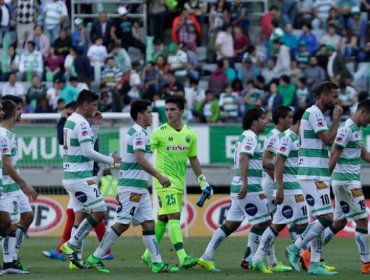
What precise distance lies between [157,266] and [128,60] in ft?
56.0

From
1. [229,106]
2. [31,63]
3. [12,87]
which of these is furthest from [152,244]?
[31,63]

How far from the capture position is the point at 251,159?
1889 cm

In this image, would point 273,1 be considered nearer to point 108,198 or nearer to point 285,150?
point 108,198

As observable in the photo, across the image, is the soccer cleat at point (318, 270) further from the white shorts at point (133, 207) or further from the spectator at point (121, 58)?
the spectator at point (121, 58)

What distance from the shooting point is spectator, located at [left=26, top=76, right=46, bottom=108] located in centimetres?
3278

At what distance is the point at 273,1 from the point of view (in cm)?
3781

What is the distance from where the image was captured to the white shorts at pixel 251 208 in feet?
61.3

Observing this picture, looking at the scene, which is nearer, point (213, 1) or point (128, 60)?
point (128, 60)

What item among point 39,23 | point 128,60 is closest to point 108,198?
point 128,60

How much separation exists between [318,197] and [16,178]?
13.8ft

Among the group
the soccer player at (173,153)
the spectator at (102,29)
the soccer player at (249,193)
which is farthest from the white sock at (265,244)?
the spectator at (102,29)

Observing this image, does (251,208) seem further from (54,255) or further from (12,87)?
(12,87)

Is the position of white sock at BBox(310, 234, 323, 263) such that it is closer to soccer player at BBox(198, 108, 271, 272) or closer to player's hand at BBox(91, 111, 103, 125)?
soccer player at BBox(198, 108, 271, 272)

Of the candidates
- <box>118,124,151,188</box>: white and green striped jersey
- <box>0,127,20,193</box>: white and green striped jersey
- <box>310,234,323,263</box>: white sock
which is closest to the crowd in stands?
<box>118,124,151,188</box>: white and green striped jersey
